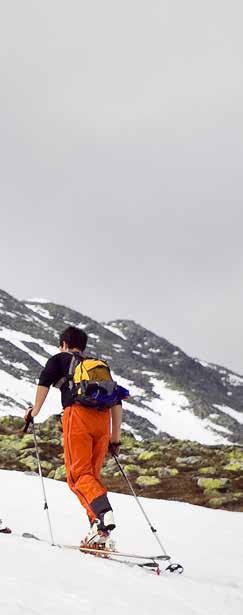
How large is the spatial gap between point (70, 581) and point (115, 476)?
1312cm

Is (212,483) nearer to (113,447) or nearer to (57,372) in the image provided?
(113,447)

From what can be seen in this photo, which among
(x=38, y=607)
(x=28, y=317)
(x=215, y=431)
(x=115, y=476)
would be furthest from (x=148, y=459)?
(x=28, y=317)

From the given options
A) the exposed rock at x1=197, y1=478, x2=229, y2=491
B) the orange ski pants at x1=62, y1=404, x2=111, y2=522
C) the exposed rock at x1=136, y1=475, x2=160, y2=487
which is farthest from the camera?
the exposed rock at x1=136, y1=475, x2=160, y2=487

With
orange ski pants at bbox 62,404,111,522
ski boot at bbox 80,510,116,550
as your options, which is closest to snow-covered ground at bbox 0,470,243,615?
ski boot at bbox 80,510,116,550

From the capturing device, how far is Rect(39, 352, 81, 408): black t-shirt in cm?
765

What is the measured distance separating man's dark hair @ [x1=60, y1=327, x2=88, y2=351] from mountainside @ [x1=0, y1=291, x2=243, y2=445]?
215 ft

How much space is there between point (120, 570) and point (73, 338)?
3016mm

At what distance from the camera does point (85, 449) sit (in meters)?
7.38

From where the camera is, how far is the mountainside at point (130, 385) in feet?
332

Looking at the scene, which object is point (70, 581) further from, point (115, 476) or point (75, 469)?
point (115, 476)

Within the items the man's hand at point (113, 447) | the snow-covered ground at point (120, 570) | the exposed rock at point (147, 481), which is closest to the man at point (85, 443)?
the man's hand at point (113, 447)

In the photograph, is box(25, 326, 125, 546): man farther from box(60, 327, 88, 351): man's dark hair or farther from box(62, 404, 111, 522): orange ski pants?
box(60, 327, 88, 351): man's dark hair

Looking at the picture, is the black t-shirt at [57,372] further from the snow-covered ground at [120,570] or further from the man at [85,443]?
the snow-covered ground at [120,570]

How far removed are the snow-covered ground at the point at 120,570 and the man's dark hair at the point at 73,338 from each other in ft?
7.91
